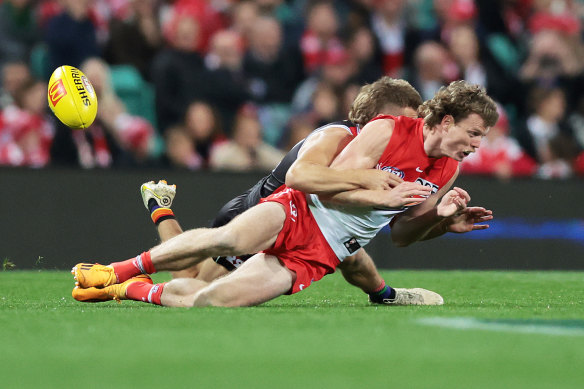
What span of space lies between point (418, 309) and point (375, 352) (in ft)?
6.48

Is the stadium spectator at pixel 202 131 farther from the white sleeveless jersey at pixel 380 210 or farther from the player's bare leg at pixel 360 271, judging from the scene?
the white sleeveless jersey at pixel 380 210

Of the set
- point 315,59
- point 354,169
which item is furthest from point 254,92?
point 354,169

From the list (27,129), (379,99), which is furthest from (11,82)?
(379,99)

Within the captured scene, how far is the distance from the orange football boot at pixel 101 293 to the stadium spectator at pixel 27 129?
14.1ft

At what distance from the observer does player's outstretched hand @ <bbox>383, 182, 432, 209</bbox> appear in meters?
5.38

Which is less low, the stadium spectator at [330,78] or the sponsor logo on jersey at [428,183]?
the stadium spectator at [330,78]

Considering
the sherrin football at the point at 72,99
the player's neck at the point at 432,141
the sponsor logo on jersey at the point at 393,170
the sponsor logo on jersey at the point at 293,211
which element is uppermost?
the sherrin football at the point at 72,99

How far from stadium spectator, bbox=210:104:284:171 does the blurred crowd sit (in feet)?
0.04

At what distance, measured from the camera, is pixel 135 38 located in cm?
1038

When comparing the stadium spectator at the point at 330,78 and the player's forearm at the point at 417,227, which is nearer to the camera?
the player's forearm at the point at 417,227

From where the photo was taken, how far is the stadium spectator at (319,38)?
11141 mm

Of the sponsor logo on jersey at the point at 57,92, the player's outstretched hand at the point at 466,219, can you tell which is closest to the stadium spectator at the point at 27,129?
the sponsor logo on jersey at the point at 57,92

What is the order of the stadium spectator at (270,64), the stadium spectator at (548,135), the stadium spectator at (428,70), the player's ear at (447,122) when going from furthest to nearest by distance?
the stadium spectator at (548,135)
the stadium spectator at (428,70)
the stadium spectator at (270,64)
the player's ear at (447,122)

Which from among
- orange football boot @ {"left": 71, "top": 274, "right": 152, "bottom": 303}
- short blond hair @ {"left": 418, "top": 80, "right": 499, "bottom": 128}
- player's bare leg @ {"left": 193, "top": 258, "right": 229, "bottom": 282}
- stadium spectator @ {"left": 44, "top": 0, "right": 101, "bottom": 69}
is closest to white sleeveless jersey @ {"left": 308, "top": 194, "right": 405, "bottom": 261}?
short blond hair @ {"left": 418, "top": 80, "right": 499, "bottom": 128}
